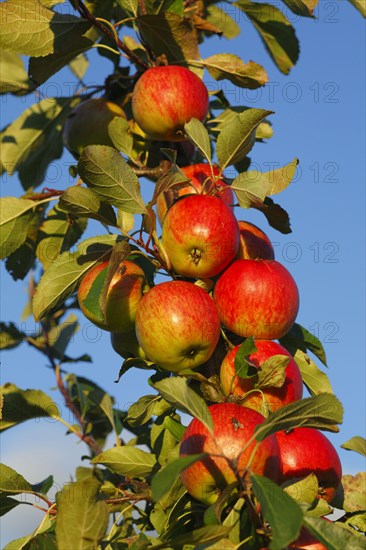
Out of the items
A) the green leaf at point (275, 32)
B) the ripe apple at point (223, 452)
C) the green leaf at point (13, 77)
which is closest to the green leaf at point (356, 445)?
the ripe apple at point (223, 452)

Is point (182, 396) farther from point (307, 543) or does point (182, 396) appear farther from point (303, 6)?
point (303, 6)

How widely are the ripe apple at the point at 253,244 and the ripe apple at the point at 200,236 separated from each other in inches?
6.6

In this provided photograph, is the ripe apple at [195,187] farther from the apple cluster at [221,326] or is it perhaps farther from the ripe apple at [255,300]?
the ripe apple at [255,300]

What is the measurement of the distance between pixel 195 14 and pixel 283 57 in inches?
24.9

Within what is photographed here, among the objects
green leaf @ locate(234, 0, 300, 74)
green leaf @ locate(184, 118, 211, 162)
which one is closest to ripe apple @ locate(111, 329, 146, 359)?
green leaf @ locate(184, 118, 211, 162)

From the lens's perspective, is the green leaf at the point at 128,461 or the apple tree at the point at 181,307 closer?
the apple tree at the point at 181,307

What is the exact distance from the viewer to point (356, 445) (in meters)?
2.02

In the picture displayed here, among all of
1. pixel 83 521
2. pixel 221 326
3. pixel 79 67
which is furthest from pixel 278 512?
pixel 79 67

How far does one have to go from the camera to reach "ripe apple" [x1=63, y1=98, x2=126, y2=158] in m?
2.94

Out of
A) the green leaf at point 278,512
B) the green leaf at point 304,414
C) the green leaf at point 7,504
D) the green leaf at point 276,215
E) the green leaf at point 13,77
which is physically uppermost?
the green leaf at point 13,77

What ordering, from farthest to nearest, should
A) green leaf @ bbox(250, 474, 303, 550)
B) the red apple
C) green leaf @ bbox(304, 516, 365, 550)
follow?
the red apple → green leaf @ bbox(304, 516, 365, 550) → green leaf @ bbox(250, 474, 303, 550)

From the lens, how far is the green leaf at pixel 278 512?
1.34 m

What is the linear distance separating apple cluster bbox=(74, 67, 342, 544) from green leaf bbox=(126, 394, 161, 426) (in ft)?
0.36

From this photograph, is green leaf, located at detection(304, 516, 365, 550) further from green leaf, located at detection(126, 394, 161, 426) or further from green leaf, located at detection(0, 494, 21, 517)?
green leaf, located at detection(0, 494, 21, 517)
